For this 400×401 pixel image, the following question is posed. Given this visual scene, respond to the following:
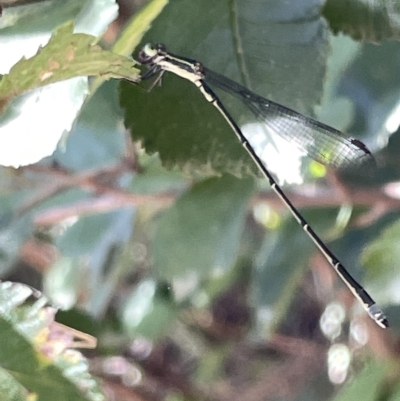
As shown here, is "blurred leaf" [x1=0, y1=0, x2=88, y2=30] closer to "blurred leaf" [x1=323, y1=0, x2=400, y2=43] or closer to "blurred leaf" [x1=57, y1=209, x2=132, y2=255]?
"blurred leaf" [x1=323, y1=0, x2=400, y2=43]

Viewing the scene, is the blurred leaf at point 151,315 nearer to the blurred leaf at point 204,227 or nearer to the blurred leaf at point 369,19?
the blurred leaf at point 204,227

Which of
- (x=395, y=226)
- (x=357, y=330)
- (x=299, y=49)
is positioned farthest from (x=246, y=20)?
(x=357, y=330)

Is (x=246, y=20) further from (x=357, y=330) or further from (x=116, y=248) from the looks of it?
(x=357, y=330)

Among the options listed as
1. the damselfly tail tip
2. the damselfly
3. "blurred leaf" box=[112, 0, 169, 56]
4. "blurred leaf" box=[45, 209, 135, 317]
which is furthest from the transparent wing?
"blurred leaf" box=[45, 209, 135, 317]

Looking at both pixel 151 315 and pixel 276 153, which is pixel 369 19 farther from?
pixel 151 315

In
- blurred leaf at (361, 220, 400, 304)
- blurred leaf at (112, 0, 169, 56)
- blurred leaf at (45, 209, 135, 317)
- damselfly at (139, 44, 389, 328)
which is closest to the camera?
blurred leaf at (112, 0, 169, 56)

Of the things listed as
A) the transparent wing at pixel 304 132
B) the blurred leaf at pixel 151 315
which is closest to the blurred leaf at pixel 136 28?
the transparent wing at pixel 304 132
